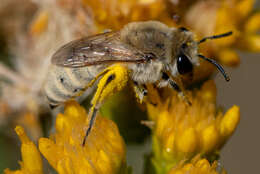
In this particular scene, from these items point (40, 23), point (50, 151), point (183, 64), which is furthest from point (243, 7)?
point (50, 151)

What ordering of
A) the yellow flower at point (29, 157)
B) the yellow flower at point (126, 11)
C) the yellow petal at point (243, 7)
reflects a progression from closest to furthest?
the yellow flower at point (29, 157), the yellow flower at point (126, 11), the yellow petal at point (243, 7)

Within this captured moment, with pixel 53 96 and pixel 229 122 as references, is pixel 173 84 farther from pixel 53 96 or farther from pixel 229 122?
pixel 53 96

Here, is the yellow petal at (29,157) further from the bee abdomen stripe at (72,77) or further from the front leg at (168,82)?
the front leg at (168,82)

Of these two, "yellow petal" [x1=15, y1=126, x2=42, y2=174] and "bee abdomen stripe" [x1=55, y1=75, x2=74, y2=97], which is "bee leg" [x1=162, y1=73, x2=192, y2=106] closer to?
"bee abdomen stripe" [x1=55, y1=75, x2=74, y2=97]

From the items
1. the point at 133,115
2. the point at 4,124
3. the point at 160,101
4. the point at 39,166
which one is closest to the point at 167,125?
the point at 160,101

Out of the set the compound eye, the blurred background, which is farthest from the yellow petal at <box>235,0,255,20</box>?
the compound eye

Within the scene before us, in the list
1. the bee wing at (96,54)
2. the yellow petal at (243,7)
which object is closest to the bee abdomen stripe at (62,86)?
the bee wing at (96,54)

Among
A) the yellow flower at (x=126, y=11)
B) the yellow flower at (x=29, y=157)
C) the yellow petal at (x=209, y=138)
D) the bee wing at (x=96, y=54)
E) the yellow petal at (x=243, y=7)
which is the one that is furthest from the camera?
the yellow petal at (x=243, y=7)
